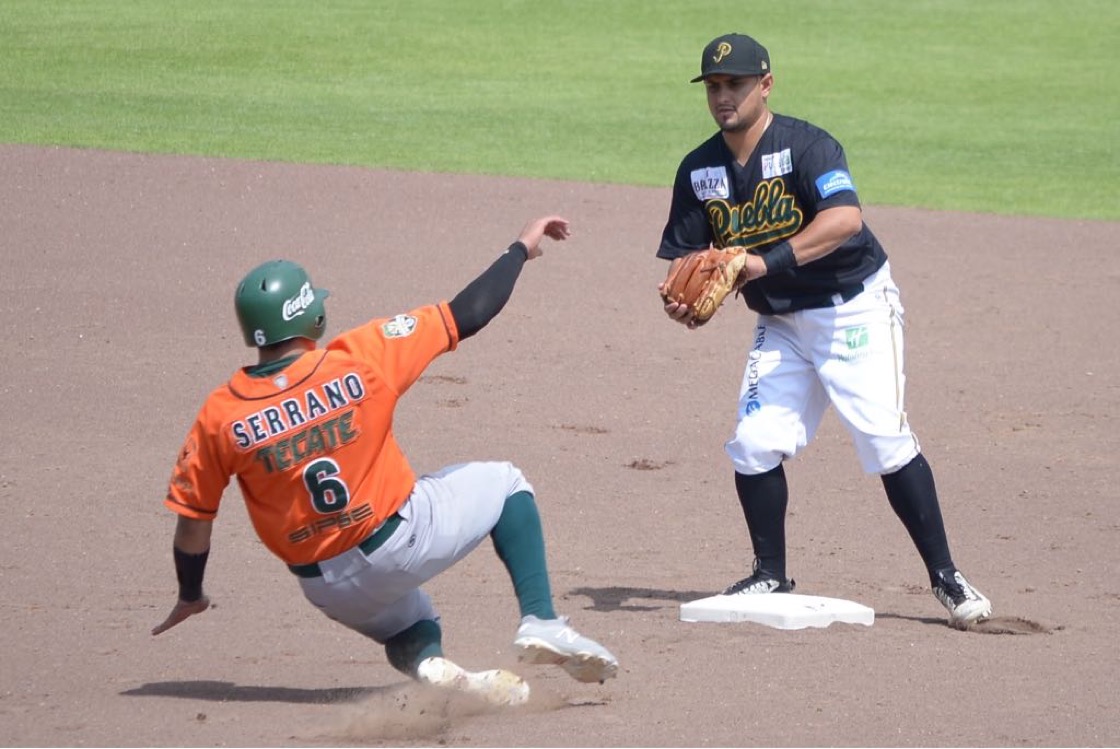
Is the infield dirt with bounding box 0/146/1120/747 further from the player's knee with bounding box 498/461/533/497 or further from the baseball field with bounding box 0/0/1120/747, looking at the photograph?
the player's knee with bounding box 498/461/533/497

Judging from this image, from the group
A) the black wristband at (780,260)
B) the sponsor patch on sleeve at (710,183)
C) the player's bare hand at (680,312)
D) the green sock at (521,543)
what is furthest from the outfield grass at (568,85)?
the green sock at (521,543)

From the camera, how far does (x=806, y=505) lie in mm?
6820

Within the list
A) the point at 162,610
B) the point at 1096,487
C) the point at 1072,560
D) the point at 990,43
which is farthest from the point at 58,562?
the point at 990,43

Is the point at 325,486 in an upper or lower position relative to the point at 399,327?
lower

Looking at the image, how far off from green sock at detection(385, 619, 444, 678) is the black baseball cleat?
1.32 m

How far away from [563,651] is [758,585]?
1.42m

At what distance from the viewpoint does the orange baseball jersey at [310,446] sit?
13.3 ft

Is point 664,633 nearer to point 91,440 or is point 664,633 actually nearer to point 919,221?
point 91,440

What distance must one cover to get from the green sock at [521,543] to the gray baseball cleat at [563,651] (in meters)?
0.17

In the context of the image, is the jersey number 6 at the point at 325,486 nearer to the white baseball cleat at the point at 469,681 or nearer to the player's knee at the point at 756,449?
the white baseball cleat at the point at 469,681

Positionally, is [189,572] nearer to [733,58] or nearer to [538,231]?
[538,231]

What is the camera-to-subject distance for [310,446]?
4.07 m

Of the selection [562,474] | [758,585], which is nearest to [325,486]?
[758,585]

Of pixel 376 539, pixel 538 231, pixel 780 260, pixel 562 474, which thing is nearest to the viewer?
pixel 376 539
